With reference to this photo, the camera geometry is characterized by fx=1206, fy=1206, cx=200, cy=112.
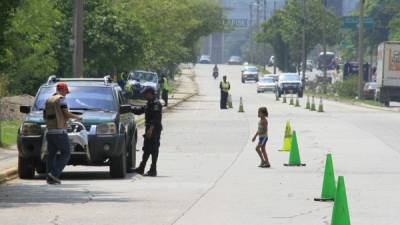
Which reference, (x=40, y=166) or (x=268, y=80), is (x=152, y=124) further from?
(x=268, y=80)

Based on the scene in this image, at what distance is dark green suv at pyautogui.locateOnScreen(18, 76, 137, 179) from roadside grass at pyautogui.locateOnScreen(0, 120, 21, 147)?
642 centimetres

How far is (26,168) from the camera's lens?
844 inches

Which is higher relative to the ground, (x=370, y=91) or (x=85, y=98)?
(x=85, y=98)

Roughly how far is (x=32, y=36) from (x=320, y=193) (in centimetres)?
2187

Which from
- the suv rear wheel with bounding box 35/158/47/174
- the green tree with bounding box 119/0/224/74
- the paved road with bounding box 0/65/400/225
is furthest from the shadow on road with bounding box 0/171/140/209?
the green tree with bounding box 119/0/224/74

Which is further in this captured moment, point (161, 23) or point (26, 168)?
point (161, 23)

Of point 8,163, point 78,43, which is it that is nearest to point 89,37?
point 78,43

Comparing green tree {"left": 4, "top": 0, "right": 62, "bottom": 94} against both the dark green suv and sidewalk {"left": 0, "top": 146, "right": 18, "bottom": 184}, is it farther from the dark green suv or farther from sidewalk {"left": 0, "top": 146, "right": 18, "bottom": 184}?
the dark green suv

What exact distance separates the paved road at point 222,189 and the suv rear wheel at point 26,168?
12.9 inches

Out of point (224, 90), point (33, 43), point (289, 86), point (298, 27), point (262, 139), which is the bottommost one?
point (289, 86)

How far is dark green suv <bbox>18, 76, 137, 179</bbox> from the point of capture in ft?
69.2

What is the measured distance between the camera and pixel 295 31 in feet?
437

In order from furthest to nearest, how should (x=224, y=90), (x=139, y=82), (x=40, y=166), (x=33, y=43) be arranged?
(x=139, y=82)
(x=224, y=90)
(x=33, y=43)
(x=40, y=166)

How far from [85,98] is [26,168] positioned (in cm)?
187
